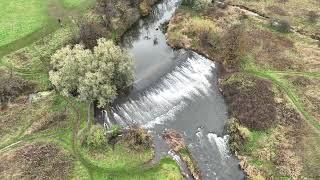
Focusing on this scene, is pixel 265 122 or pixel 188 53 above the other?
pixel 188 53

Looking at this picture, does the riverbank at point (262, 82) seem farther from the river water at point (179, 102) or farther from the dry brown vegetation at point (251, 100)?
the river water at point (179, 102)

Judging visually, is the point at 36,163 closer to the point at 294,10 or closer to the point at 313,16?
the point at 294,10

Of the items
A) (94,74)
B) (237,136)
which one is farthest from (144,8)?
(237,136)

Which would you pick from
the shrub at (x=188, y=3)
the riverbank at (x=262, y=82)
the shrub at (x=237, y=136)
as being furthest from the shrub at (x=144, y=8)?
the shrub at (x=237, y=136)

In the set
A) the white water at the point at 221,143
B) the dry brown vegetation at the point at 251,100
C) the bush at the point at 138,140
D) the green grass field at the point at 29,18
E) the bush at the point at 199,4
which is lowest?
the white water at the point at 221,143

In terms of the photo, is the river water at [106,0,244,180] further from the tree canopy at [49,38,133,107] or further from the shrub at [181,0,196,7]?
the shrub at [181,0,196,7]

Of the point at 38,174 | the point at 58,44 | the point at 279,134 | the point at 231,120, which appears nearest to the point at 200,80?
the point at 231,120

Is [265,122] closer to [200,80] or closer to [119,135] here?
[200,80]
